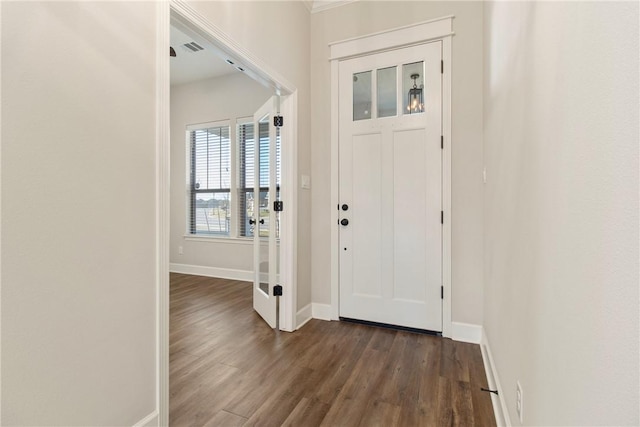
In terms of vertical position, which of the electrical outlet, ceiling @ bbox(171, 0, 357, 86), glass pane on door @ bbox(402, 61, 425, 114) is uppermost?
ceiling @ bbox(171, 0, 357, 86)

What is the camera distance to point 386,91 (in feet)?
9.24

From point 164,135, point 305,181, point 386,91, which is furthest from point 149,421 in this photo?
point 386,91

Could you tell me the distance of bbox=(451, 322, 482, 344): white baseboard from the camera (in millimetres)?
2475

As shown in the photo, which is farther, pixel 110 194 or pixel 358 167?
pixel 358 167

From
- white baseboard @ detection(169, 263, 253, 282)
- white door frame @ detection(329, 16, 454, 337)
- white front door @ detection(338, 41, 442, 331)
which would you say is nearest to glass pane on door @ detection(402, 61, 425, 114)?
white front door @ detection(338, 41, 442, 331)

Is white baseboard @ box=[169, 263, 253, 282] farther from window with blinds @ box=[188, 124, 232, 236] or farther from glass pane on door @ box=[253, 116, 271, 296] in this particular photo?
glass pane on door @ box=[253, 116, 271, 296]

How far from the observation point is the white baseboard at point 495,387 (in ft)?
4.72

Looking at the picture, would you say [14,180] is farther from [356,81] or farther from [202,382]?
[356,81]

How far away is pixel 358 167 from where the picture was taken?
9.47 feet

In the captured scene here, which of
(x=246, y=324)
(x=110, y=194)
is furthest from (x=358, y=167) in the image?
(x=110, y=194)

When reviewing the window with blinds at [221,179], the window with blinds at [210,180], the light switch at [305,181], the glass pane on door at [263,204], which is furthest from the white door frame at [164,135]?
the window with blinds at [210,180]

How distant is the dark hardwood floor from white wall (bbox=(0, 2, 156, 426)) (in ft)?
1.72

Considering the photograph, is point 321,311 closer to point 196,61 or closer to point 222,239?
point 222,239

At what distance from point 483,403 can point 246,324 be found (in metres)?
2.05
